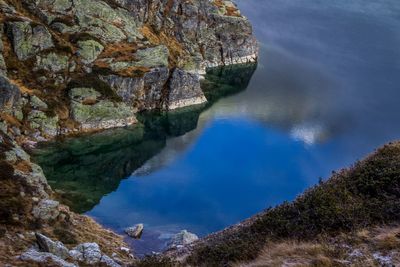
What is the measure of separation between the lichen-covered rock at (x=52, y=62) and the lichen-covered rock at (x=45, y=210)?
55814mm

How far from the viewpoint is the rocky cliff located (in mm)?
82931

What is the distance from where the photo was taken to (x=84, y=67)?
319 ft

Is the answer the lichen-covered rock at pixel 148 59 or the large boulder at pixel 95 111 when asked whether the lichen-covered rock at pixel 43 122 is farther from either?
the lichen-covered rock at pixel 148 59

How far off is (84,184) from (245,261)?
5772 centimetres

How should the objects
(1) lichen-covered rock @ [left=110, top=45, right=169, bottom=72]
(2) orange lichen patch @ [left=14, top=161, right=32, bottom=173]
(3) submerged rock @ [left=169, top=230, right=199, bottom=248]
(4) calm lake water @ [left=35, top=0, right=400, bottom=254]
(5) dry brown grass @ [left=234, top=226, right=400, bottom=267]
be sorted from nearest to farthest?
(5) dry brown grass @ [left=234, top=226, right=400, bottom=267]
(3) submerged rock @ [left=169, top=230, right=199, bottom=248]
(2) orange lichen patch @ [left=14, top=161, right=32, bottom=173]
(4) calm lake water @ [left=35, top=0, right=400, bottom=254]
(1) lichen-covered rock @ [left=110, top=45, right=169, bottom=72]

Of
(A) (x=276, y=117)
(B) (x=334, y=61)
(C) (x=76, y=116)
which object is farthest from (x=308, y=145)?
(B) (x=334, y=61)

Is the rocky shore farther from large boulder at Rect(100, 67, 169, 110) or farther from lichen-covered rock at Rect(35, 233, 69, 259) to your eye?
lichen-covered rock at Rect(35, 233, 69, 259)

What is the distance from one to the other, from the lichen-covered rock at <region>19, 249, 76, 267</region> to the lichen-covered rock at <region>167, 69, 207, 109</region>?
89326 millimetres

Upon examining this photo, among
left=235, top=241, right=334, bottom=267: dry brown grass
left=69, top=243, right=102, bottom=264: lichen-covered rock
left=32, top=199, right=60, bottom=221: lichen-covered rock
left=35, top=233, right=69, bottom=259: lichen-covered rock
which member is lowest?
left=32, top=199, right=60, bottom=221: lichen-covered rock

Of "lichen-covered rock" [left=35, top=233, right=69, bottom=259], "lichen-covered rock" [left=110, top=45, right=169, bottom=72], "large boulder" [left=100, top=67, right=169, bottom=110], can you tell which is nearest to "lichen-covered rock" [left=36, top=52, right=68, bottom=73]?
"large boulder" [left=100, top=67, right=169, bottom=110]

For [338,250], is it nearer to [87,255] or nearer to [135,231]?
[87,255]

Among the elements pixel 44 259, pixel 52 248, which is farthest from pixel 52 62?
pixel 44 259

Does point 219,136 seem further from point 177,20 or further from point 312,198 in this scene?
point 312,198

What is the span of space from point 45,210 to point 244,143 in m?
56.8
